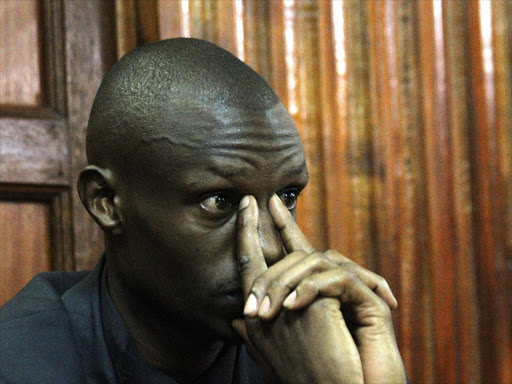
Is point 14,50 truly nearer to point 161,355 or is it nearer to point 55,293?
point 55,293

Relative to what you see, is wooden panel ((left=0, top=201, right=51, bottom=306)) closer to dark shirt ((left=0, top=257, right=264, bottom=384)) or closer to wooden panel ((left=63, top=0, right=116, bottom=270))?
wooden panel ((left=63, top=0, right=116, bottom=270))

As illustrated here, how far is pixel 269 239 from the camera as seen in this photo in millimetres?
1527

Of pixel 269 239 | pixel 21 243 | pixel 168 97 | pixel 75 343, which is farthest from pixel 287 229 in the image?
pixel 21 243

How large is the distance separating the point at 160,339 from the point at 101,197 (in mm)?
327

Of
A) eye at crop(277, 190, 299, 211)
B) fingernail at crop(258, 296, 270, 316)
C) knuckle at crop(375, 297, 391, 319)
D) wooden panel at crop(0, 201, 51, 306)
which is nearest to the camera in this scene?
fingernail at crop(258, 296, 270, 316)

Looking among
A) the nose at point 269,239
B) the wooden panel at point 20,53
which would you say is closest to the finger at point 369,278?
the nose at point 269,239

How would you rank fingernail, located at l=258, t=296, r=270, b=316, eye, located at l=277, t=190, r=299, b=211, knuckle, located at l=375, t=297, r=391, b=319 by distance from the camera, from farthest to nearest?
1. eye, located at l=277, t=190, r=299, b=211
2. knuckle, located at l=375, t=297, r=391, b=319
3. fingernail, located at l=258, t=296, r=270, b=316

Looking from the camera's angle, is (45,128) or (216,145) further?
(45,128)

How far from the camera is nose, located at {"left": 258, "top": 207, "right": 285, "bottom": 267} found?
1.51 m

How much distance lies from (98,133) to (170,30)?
0.49 metres

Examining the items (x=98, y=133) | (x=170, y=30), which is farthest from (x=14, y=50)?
(x=98, y=133)

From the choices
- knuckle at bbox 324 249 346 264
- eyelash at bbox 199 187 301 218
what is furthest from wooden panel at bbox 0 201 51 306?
knuckle at bbox 324 249 346 264

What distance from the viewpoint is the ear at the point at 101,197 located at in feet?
5.41

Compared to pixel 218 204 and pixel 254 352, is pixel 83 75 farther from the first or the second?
pixel 254 352
